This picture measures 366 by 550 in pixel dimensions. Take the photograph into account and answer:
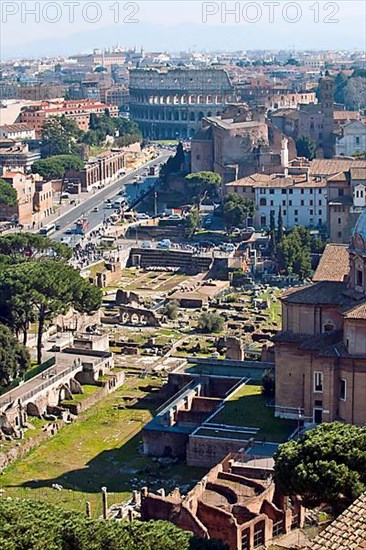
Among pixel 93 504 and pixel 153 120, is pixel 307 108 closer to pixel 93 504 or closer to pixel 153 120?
pixel 153 120

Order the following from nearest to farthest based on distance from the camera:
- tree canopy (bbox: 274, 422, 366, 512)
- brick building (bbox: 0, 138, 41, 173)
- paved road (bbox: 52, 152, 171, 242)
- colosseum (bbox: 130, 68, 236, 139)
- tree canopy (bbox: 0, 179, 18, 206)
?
1. tree canopy (bbox: 274, 422, 366, 512)
2. tree canopy (bbox: 0, 179, 18, 206)
3. paved road (bbox: 52, 152, 171, 242)
4. brick building (bbox: 0, 138, 41, 173)
5. colosseum (bbox: 130, 68, 236, 139)

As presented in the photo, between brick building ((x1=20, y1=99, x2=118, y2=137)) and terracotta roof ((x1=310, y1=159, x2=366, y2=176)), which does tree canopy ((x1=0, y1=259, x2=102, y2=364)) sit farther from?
brick building ((x1=20, y1=99, x2=118, y2=137))

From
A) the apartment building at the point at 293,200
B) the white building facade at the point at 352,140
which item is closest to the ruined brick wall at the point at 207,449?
the apartment building at the point at 293,200

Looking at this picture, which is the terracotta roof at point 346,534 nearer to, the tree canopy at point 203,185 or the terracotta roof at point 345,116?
the tree canopy at point 203,185

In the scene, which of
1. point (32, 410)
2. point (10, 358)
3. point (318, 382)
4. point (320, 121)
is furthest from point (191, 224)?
point (318, 382)

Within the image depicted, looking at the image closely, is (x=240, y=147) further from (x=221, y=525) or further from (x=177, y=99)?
(x=177, y=99)

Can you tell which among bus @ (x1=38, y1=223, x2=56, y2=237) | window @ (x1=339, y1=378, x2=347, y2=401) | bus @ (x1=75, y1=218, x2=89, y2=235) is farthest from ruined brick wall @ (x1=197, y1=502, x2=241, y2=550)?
bus @ (x1=38, y1=223, x2=56, y2=237)
